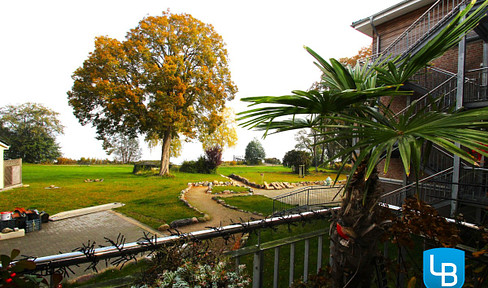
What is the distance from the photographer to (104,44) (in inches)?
701

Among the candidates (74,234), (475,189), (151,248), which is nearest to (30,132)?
(74,234)

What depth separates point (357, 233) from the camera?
137 cm

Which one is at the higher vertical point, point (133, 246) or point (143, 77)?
point (143, 77)

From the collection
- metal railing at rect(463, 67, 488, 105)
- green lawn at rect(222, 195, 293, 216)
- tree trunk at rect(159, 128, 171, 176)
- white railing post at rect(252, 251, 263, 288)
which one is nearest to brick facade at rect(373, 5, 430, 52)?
metal railing at rect(463, 67, 488, 105)

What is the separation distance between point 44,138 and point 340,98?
4726 centimetres

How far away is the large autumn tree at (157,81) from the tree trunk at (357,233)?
17.1 m

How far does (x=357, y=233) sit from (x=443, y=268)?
393 millimetres

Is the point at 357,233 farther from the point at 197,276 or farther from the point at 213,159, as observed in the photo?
the point at 213,159

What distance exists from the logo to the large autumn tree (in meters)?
17.5

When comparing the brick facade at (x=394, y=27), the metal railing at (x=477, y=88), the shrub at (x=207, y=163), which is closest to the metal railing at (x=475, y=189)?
the metal railing at (x=477, y=88)

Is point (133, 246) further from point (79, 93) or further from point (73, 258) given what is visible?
point (79, 93)

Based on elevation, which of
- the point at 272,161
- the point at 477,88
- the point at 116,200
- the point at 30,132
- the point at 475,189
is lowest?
the point at 116,200

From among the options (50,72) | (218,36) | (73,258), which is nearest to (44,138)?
(50,72)

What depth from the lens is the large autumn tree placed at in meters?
17.4
